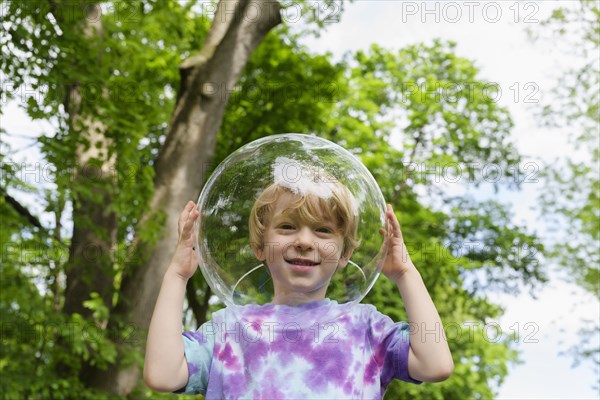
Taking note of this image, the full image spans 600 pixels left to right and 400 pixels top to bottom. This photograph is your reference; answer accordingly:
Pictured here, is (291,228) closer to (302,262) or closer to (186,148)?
(302,262)

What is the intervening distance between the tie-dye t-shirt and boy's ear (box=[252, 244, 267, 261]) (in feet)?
0.57

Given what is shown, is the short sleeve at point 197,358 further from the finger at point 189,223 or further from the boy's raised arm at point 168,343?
the finger at point 189,223

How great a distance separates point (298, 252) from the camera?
8.75 feet

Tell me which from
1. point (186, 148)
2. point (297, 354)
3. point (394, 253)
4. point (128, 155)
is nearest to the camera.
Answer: point (297, 354)

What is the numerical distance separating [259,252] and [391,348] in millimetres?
567

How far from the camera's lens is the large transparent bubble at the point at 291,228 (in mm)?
2688

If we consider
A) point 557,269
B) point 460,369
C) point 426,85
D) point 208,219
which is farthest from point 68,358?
point 557,269

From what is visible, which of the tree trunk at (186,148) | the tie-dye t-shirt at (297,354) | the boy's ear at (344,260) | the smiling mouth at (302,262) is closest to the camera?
the tie-dye t-shirt at (297,354)

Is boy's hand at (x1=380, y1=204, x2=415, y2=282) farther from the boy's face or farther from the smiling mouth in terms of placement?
the smiling mouth

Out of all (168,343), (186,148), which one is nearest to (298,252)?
(168,343)

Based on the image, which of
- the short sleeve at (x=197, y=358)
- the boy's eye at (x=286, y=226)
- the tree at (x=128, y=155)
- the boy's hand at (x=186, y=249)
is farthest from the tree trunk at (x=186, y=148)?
the boy's eye at (x=286, y=226)

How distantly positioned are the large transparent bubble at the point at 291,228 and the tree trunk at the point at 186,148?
25.0 feet

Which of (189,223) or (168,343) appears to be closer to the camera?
(168,343)

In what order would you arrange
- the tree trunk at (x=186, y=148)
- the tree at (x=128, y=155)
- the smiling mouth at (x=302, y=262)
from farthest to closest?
the tree trunk at (x=186, y=148), the tree at (x=128, y=155), the smiling mouth at (x=302, y=262)
